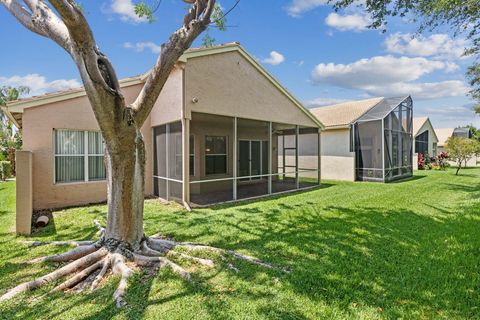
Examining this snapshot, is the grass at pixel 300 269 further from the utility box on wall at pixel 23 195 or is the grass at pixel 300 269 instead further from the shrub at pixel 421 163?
the shrub at pixel 421 163

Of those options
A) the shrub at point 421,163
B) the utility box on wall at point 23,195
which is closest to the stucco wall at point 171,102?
the utility box on wall at point 23,195

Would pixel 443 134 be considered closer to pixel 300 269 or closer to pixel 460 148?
pixel 460 148

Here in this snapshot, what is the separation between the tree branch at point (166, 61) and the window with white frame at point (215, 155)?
26.6 feet

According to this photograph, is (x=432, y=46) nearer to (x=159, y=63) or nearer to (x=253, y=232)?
(x=253, y=232)

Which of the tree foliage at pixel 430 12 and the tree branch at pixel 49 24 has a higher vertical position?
the tree foliage at pixel 430 12

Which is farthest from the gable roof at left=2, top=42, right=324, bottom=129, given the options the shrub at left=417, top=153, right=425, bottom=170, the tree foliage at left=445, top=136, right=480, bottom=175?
the shrub at left=417, top=153, right=425, bottom=170

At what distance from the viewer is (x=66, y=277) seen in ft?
12.9

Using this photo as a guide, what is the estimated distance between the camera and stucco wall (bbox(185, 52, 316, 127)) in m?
8.78

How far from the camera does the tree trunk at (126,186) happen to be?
4.10 meters

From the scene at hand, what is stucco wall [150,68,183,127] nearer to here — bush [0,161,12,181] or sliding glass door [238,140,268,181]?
sliding glass door [238,140,268,181]

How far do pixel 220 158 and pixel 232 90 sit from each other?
400 cm

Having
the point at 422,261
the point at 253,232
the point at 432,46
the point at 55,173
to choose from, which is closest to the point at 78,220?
the point at 55,173

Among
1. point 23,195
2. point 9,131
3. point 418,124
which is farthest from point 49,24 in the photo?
point 9,131

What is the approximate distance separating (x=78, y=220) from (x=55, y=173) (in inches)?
104
